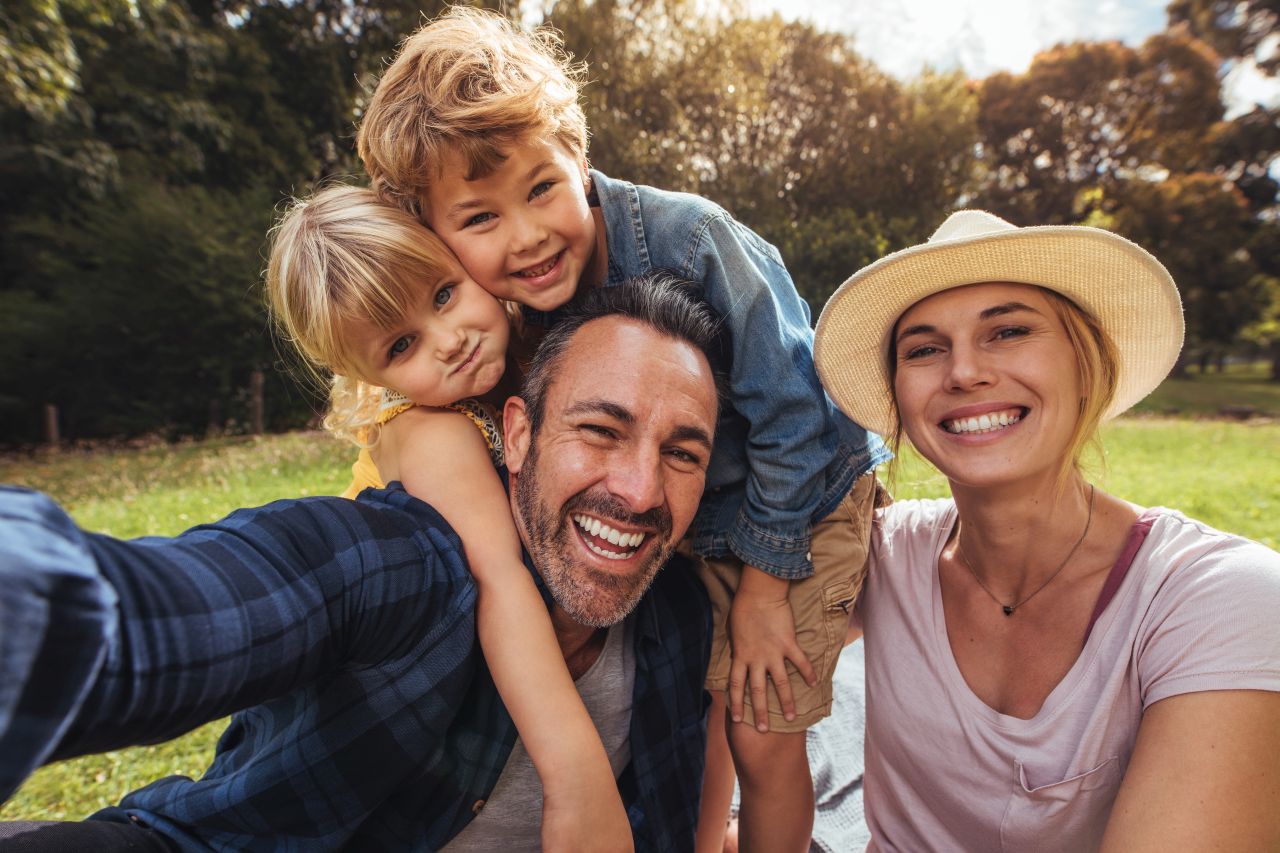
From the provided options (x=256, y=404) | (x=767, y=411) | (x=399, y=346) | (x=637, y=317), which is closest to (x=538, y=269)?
(x=637, y=317)

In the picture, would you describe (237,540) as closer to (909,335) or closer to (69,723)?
(69,723)

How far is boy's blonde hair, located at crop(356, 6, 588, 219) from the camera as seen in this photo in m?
2.41

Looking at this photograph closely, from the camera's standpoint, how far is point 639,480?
2.08 meters

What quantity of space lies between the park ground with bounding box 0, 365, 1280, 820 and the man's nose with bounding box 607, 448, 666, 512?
1025mm

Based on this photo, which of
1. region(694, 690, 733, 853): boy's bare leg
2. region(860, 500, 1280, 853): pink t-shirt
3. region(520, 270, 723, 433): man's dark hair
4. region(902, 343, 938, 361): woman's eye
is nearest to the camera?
region(860, 500, 1280, 853): pink t-shirt

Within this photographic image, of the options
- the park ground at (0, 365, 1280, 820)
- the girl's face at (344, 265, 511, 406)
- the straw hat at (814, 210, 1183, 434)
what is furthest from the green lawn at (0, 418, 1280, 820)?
the girl's face at (344, 265, 511, 406)

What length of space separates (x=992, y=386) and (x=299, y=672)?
1795 mm

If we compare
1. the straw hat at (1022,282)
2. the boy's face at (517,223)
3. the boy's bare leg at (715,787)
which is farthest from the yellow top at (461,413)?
the boy's bare leg at (715,787)

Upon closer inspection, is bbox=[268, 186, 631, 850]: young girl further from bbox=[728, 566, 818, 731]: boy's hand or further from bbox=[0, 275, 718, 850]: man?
bbox=[728, 566, 818, 731]: boy's hand

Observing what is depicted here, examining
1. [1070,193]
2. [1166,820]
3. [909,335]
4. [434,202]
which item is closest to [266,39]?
[434,202]

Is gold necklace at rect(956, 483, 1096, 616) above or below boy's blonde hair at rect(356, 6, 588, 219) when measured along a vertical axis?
below

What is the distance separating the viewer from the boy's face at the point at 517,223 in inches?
96.0

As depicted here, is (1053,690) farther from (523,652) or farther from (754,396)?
(523,652)

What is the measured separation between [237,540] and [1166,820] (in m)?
1.99
